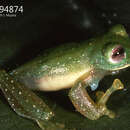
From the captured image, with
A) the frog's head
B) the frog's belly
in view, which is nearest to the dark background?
the frog's belly

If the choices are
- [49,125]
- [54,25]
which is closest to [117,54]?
[49,125]

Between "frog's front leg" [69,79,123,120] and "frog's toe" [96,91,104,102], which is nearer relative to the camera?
"frog's front leg" [69,79,123,120]

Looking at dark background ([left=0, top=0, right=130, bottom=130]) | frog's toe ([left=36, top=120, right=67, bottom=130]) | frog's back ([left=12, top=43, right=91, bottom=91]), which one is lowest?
frog's toe ([left=36, top=120, right=67, bottom=130])

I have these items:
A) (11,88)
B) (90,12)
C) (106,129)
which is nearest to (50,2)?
(90,12)

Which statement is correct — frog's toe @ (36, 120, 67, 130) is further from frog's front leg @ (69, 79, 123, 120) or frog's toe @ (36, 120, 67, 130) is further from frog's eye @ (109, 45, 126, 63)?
frog's eye @ (109, 45, 126, 63)

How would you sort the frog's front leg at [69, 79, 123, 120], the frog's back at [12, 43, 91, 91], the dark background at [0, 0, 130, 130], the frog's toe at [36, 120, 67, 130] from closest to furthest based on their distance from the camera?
the frog's toe at [36, 120, 67, 130] < the frog's front leg at [69, 79, 123, 120] < the frog's back at [12, 43, 91, 91] < the dark background at [0, 0, 130, 130]

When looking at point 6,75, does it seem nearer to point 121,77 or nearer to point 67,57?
point 67,57

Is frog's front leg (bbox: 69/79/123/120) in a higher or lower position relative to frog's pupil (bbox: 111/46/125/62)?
lower

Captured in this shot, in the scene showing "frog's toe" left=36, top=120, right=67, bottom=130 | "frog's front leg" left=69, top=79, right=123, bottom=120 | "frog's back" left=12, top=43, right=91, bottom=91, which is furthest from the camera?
"frog's back" left=12, top=43, right=91, bottom=91
